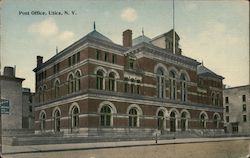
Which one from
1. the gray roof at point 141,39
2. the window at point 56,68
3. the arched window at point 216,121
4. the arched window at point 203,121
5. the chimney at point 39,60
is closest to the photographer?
the chimney at point 39,60

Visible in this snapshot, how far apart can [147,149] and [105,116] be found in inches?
53.5

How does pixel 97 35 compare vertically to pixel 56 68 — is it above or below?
above

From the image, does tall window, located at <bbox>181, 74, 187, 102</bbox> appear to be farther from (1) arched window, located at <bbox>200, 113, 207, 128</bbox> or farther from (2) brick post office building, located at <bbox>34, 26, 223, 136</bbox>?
(1) arched window, located at <bbox>200, 113, 207, 128</bbox>

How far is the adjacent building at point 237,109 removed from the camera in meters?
8.58

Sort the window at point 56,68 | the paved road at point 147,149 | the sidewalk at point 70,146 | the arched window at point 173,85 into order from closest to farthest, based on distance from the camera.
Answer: the sidewalk at point 70,146 < the paved road at point 147,149 < the window at point 56,68 < the arched window at point 173,85

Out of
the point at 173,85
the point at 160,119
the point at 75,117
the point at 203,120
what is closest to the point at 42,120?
the point at 75,117

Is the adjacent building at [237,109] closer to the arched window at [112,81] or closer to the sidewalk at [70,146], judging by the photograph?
the sidewalk at [70,146]

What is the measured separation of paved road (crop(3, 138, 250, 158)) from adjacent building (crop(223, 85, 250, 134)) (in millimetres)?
373

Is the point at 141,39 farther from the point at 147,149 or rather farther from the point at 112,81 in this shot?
the point at 147,149

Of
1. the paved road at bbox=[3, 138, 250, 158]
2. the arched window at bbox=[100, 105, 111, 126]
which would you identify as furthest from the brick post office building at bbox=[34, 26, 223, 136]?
the paved road at bbox=[3, 138, 250, 158]

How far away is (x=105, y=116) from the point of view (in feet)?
22.9

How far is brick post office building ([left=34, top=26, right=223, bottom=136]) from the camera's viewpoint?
21.8 feet

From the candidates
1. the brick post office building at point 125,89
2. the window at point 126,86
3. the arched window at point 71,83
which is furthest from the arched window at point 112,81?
the arched window at point 71,83

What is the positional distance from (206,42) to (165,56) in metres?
1.17
